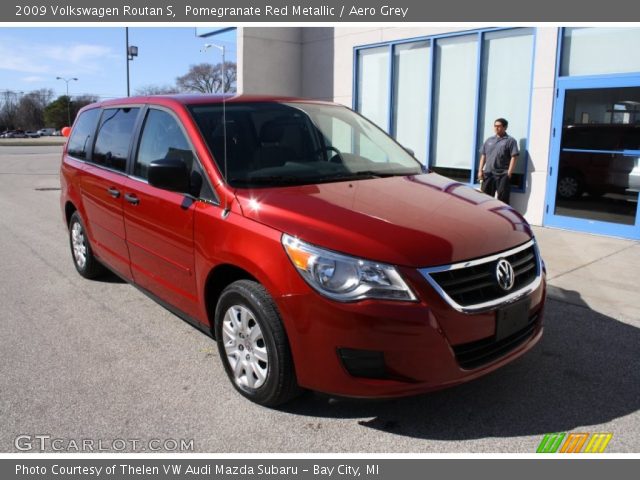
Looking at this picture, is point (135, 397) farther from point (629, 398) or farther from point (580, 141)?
point (580, 141)

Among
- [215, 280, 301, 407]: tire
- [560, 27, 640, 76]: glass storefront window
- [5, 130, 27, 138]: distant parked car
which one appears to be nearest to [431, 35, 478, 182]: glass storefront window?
[560, 27, 640, 76]: glass storefront window

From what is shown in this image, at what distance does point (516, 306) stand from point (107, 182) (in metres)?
3.48

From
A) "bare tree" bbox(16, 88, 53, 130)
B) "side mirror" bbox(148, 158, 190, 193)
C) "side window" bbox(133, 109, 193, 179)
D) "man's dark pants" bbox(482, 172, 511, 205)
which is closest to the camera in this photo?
"side mirror" bbox(148, 158, 190, 193)

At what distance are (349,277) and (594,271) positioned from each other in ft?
15.2

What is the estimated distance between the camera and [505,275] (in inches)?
124

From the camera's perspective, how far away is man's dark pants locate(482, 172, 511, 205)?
9281 mm

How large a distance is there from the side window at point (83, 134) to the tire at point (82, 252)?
0.65m

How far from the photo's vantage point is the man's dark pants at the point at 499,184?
365 inches

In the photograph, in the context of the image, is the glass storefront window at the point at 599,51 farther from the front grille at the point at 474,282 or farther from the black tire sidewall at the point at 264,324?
the black tire sidewall at the point at 264,324

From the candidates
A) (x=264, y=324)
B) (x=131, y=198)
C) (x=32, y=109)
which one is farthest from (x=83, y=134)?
(x=32, y=109)

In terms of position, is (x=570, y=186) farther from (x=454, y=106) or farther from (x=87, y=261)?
(x=87, y=261)

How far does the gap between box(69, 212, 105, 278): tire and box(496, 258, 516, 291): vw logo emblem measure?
4.19 m

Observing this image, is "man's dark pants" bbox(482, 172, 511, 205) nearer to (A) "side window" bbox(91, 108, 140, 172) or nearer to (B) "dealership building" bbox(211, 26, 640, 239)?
(B) "dealership building" bbox(211, 26, 640, 239)

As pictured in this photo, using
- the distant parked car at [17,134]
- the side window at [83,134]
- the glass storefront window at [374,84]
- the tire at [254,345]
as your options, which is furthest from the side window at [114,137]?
the distant parked car at [17,134]
